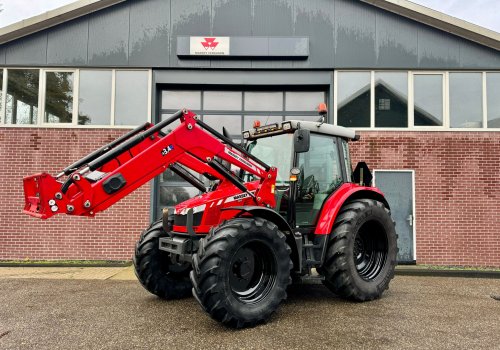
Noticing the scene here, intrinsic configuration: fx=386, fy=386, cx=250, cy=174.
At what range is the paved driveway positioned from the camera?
11.2 ft

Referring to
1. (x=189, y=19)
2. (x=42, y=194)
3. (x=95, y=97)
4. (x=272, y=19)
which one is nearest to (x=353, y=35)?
(x=272, y=19)

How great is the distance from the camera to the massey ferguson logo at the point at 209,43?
896cm

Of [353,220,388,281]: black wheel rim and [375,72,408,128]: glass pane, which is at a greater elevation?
[375,72,408,128]: glass pane

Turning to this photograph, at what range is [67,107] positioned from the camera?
9.07 metres

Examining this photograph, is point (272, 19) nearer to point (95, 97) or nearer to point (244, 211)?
point (95, 97)

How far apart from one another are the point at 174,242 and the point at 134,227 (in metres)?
4.83

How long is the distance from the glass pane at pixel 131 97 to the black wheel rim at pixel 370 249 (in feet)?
19.1

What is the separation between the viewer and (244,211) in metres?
4.26

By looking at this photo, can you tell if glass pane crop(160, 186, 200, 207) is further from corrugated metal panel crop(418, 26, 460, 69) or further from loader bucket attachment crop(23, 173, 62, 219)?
corrugated metal panel crop(418, 26, 460, 69)

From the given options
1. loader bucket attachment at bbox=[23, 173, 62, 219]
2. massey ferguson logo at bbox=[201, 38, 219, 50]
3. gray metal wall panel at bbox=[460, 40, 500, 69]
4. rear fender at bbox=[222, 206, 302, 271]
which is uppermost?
massey ferguson logo at bbox=[201, 38, 219, 50]

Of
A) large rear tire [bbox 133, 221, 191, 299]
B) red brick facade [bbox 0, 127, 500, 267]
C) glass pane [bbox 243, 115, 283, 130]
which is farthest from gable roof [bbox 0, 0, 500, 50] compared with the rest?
large rear tire [bbox 133, 221, 191, 299]

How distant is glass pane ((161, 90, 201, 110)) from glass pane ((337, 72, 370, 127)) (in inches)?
135

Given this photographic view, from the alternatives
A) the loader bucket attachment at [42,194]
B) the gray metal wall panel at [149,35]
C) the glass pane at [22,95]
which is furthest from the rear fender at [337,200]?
the glass pane at [22,95]

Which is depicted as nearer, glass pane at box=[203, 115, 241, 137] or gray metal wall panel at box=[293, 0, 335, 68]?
gray metal wall panel at box=[293, 0, 335, 68]
